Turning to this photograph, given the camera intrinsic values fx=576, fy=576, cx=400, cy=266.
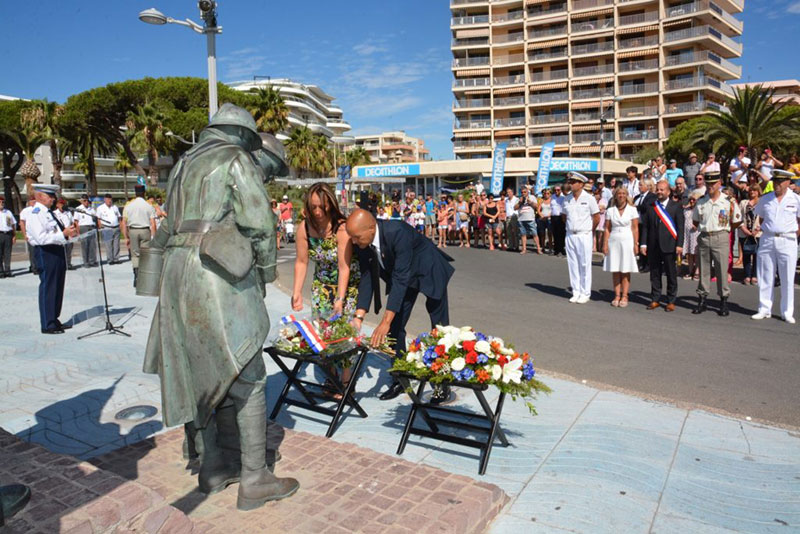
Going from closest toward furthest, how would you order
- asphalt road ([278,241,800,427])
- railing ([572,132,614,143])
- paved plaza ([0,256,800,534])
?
paved plaza ([0,256,800,534]), asphalt road ([278,241,800,427]), railing ([572,132,614,143])

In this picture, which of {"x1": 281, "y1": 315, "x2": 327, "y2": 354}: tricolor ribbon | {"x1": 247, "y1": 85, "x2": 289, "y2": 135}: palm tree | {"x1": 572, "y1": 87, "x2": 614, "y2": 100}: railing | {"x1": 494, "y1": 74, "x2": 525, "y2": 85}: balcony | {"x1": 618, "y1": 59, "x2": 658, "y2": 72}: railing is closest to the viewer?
{"x1": 281, "y1": 315, "x2": 327, "y2": 354}: tricolor ribbon

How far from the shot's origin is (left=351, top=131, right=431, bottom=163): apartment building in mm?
142250

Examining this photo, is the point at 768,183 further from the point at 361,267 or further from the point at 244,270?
the point at 244,270

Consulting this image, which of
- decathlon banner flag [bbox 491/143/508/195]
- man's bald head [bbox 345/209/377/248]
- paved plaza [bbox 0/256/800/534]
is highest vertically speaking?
decathlon banner flag [bbox 491/143/508/195]

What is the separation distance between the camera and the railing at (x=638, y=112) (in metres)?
62.8

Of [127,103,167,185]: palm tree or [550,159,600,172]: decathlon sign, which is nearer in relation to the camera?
[127,103,167,185]: palm tree

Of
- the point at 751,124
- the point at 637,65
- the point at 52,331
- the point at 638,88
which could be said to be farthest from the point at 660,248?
the point at 637,65

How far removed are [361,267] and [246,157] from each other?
2.24 metres

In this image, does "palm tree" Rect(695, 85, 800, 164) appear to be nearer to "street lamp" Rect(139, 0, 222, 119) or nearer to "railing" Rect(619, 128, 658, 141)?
"street lamp" Rect(139, 0, 222, 119)

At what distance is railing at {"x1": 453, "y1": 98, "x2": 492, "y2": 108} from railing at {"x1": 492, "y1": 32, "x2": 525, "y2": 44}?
7.09 meters

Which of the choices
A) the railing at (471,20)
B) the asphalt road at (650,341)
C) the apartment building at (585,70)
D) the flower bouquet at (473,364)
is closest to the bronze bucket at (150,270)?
the flower bouquet at (473,364)

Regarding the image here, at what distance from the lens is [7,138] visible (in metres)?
52.5

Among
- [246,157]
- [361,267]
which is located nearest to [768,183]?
[361,267]

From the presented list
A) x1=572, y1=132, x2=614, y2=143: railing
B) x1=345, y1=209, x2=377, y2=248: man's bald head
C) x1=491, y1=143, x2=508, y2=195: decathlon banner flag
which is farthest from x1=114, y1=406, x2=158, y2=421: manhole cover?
x1=572, y1=132, x2=614, y2=143: railing
